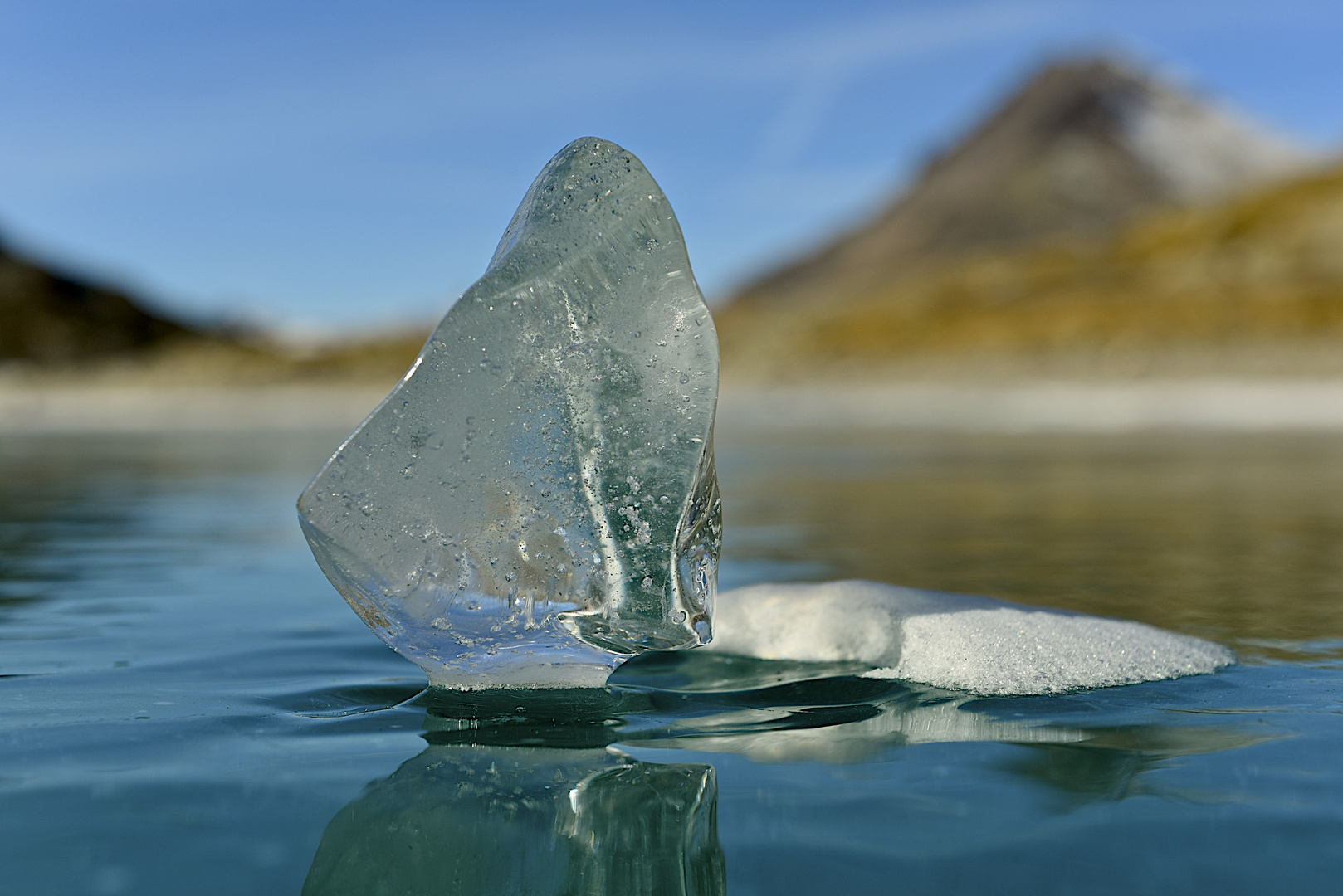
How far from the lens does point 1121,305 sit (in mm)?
29000

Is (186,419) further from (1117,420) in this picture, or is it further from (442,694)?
(442,694)

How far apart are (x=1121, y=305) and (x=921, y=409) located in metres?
11.0

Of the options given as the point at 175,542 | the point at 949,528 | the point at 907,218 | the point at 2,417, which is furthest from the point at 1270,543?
the point at 907,218

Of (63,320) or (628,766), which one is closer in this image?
(628,766)

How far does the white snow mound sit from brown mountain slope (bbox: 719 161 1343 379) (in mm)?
20079

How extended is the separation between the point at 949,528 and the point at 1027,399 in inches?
621

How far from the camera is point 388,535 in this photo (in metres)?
2.19

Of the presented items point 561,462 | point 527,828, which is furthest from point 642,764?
point 561,462

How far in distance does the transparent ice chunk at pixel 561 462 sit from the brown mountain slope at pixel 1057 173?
4265 inches

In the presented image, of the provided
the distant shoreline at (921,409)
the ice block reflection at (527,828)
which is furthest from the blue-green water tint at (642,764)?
the distant shoreline at (921,409)

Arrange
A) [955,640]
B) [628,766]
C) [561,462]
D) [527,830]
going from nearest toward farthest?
[527,830]
[628,766]
[561,462]
[955,640]

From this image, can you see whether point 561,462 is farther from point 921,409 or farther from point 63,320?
point 63,320

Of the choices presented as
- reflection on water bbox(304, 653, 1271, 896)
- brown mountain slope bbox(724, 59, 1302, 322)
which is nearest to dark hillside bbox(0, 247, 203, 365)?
brown mountain slope bbox(724, 59, 1302, 322)

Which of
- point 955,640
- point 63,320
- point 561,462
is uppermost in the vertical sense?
point 63,320
